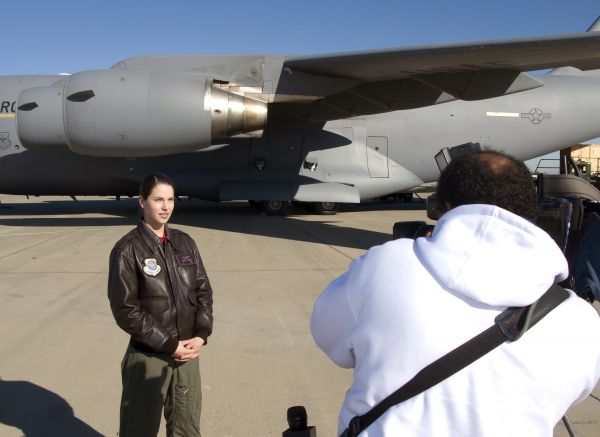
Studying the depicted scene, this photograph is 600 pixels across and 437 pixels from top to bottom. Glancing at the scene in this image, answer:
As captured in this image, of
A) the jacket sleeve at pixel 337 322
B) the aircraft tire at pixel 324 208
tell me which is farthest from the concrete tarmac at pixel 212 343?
the aircraft tire at pixel 324 208

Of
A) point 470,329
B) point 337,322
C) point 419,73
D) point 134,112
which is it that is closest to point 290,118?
point 419,73

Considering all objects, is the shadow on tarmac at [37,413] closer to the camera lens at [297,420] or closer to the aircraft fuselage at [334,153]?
the camera lens at [297,420]

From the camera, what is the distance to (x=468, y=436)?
110 cm

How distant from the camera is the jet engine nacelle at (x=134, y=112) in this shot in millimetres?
8555

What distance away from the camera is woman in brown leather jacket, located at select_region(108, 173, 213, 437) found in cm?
216

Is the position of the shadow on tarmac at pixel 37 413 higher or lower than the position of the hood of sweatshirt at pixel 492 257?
lower

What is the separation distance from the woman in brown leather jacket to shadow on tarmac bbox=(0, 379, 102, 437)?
2.07 feet

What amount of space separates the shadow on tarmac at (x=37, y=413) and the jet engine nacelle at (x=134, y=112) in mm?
6072

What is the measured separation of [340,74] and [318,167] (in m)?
3.56

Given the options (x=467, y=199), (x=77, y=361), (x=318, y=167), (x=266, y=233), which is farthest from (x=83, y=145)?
(x=467, y=199)

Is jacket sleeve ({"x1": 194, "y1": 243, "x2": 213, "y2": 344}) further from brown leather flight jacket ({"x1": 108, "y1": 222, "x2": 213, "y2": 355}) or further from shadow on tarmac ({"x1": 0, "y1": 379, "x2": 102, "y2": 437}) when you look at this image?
shadow on tarmac ({"x1": 0, "y1": 379, "x2": 102, "y2": 437})

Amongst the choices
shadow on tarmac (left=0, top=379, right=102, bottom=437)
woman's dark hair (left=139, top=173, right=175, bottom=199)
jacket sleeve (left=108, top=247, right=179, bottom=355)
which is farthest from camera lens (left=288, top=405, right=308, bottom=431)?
shadow on tarmac (left=0, top=379, right=102, bottom=437)

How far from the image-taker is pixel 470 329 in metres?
1.09

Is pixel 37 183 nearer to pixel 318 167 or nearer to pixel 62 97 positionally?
Answer: pixel 62 97
